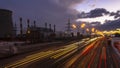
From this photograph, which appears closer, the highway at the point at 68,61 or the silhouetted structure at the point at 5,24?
the highway at the point at 68,61

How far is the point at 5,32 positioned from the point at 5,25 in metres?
2.93

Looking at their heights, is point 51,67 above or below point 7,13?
below

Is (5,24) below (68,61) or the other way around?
the other way around

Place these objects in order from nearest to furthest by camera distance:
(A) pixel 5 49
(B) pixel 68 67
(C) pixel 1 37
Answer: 1. (B) pixel 68 67
2. (A) pixel 5 49
3. (C) pixel 1 37

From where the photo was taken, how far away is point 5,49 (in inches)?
1614

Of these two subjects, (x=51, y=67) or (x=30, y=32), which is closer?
(x=51, y=67)

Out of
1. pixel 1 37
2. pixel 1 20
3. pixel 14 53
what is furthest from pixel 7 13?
pixel 14 53

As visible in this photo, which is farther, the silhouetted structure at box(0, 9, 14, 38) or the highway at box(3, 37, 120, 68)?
the silhouetted structure at box(0, 9, 14, 38)

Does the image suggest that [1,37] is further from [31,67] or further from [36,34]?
[31,67]

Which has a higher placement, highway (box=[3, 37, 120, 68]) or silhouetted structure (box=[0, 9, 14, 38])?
silhouetted structure (box=[0, 9, 14, 38])

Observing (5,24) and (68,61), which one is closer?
(68,61)

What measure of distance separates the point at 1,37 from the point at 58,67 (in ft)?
258

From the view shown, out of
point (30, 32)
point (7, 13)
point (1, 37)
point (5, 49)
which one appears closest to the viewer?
point (5, 49)

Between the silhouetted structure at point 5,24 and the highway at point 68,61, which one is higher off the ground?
the silhouetted structure at point 5,24
